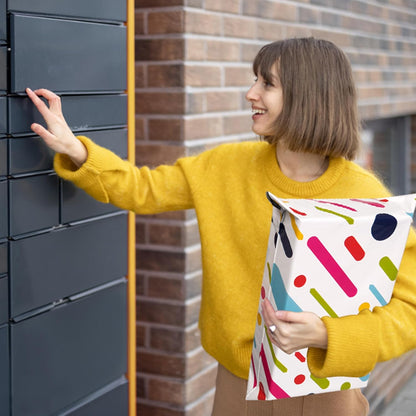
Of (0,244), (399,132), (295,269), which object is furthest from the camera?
(399,132)

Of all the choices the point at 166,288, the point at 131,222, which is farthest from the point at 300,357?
the point at 166,288

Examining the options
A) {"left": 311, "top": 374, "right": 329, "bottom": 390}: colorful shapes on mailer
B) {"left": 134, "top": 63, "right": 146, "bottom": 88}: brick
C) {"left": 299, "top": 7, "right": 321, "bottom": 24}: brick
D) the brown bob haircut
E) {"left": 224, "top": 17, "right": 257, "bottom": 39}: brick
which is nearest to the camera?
{"left": 311, "top": 374, "right": 329, "bottom": 390}: colorful shapes on mailer

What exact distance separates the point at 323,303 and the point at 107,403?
34.1 inches

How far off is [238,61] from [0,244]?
5.02 ft

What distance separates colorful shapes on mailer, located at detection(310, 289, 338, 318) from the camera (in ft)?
5.70

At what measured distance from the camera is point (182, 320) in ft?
9.67

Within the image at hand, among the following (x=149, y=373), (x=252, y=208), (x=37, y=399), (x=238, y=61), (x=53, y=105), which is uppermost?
(x=238, y=61)

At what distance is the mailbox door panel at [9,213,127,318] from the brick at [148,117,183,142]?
0.59m

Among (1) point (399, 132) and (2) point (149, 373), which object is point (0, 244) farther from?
(1) point (399, 132)

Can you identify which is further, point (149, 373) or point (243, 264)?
point (149, 373)

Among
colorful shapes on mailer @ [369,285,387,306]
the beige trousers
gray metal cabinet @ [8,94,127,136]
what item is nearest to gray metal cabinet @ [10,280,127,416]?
the beige trousers

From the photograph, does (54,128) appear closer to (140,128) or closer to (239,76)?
(140,128)

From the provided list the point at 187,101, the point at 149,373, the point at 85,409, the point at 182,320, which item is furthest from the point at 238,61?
the point at 85,409

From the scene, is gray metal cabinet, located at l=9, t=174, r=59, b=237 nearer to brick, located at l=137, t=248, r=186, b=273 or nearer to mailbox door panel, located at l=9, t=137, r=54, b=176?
mailbox door panel, located at l=9, t=137, r=54, b=176
